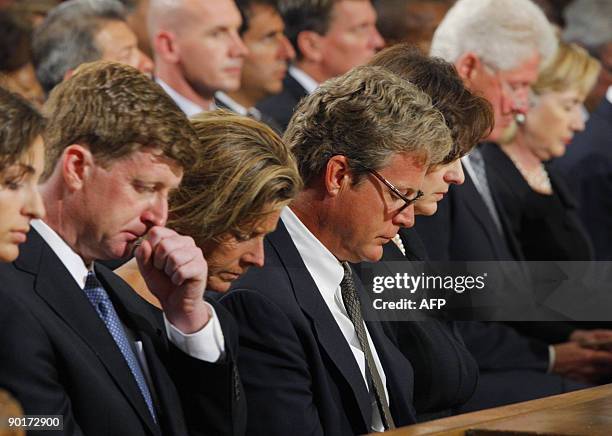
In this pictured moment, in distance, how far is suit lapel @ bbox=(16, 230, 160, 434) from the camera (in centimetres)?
244

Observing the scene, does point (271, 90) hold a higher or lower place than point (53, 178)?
lower

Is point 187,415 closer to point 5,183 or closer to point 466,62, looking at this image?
point 5,183

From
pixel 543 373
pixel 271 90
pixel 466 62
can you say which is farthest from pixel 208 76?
pixel 543 373

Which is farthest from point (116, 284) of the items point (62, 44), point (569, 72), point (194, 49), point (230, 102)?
point (569, 72)

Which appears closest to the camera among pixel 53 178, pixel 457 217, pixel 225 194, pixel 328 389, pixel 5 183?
pixel 5 183

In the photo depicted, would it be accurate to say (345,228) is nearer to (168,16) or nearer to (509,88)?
(168,16)

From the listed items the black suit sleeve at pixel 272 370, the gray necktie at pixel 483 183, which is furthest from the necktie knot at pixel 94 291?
the gray necktie at pixel 483 183

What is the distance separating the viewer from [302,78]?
14.8 feet

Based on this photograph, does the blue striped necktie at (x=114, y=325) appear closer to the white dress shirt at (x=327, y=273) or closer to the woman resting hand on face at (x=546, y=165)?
the white dress shirt at (x=327, y=273)

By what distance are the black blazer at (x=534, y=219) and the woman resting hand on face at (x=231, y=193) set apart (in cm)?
188

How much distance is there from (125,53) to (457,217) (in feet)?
3.70

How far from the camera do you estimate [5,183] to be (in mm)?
2320

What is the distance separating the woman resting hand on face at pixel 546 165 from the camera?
15.3 ft

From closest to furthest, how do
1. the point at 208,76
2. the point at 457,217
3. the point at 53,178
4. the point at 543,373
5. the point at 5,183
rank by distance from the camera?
the point at 5,183
the point at 53,178
the point at 208,76
the point at 457,217
the point at 543,373
